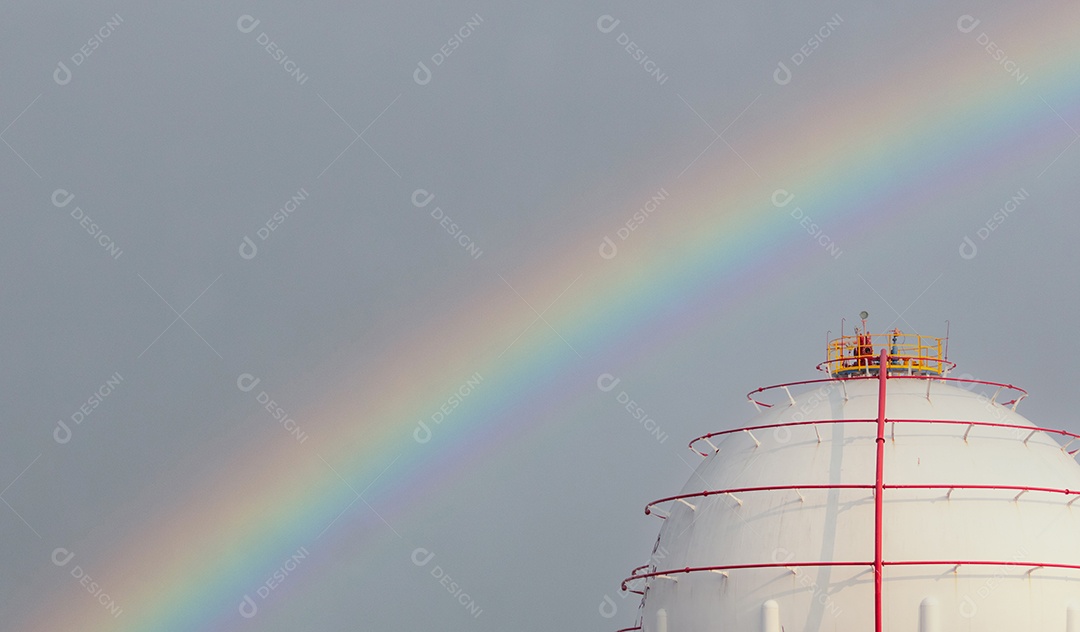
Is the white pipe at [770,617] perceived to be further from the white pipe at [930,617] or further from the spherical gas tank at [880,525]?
the white pipe at [930,617]

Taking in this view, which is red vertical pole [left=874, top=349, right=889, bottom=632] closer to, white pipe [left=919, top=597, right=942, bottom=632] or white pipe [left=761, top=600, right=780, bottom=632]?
white pipe [left=919, top=597, right=942, bottom=632]

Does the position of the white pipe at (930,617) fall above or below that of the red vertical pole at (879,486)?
below

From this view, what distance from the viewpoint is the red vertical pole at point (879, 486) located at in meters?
34.3

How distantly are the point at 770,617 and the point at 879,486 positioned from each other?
11.9 feet

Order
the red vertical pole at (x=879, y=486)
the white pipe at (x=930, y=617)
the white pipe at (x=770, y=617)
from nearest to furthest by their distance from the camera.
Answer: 1. the white pipe at (x=930, y=617)
2. the red vertical pole at (x=879, y=486)
3. the white pipe at (x=770, y=617)

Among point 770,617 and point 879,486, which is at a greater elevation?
point 879,486

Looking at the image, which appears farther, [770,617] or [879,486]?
[879,486]

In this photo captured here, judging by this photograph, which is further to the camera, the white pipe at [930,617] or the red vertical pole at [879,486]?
the red vertical pole at [879,486]

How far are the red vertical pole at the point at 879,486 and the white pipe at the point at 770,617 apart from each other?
208 cm

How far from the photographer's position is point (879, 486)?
35.5 metres

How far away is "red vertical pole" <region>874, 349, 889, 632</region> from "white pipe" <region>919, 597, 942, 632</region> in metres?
0.87

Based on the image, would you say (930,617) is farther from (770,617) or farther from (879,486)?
(770,617)

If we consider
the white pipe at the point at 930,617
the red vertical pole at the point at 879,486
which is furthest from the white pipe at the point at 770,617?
the white pipe at the point at 930,617

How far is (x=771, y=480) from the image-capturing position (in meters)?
37.3
